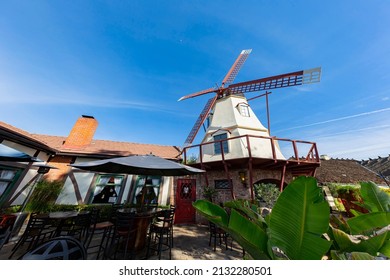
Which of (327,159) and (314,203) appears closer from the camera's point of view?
(314,203)

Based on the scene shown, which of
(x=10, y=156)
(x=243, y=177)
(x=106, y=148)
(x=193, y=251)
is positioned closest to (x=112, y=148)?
(x=106, y=148)

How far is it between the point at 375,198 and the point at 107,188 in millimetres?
10000

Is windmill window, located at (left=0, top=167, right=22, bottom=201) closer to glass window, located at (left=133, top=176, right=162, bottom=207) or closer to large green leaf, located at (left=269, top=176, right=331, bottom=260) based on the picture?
glass window, located at (left=133, top=176, right=162, bottom=207)

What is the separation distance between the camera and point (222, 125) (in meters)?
10.8

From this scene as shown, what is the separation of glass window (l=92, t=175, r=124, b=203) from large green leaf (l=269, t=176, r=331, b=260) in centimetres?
879

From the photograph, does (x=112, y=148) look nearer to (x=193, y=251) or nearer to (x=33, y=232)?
(x=33, y=232)

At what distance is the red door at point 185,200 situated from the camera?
8415 millimetres

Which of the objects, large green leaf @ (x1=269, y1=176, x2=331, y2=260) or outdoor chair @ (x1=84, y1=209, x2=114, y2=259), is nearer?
large green leaf @ (x1=269, y1=176, x2=331, y2=260)

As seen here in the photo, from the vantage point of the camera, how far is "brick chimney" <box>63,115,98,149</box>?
29.3ft

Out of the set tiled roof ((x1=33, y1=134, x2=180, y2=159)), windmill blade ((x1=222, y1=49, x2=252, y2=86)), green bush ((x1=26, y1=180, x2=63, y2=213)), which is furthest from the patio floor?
windmill blade ((x1=222, y1=49, x2=252, y2=86))
